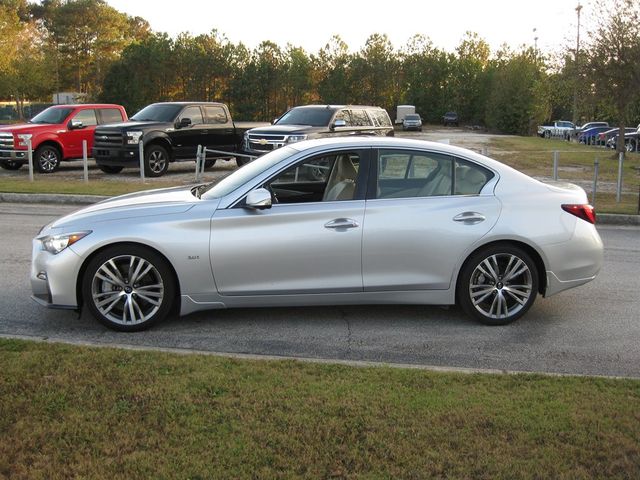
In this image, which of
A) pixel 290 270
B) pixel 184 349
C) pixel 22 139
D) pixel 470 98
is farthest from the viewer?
→ pixel 470 98

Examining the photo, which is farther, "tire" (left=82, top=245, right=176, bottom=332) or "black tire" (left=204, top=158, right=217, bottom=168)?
"black tire" (left=204, top=158, right=217, bottom=168)

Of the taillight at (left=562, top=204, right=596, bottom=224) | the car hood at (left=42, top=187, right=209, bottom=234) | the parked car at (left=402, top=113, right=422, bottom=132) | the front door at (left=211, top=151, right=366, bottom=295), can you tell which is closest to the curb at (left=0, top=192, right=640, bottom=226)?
the car hood at (left=42, top=187, right=209, bottom=234)

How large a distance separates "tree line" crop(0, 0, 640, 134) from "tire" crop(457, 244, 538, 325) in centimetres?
5529

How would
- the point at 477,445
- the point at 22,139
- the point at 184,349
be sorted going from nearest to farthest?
the point at 477,445 < the point at 184,349 < the point at 22,139

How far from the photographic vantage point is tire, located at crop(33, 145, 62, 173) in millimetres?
20094

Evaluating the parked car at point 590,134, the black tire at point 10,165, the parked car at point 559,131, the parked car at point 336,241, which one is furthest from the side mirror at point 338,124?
the parked car at point 559,131

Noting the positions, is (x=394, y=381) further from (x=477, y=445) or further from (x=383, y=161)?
(x=383, y=161)

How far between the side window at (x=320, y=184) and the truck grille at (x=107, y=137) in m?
13.6

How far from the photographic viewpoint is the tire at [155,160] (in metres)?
19.4

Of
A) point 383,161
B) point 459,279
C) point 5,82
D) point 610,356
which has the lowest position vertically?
point 610,356

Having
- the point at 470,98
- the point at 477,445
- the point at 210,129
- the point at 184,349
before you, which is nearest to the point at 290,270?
the point at 184,349

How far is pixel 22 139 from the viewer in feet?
64.7

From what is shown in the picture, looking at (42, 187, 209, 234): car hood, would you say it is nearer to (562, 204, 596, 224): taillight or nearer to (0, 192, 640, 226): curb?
(562, 204, 596, 224): taillight

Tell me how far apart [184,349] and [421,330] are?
6.48ft
